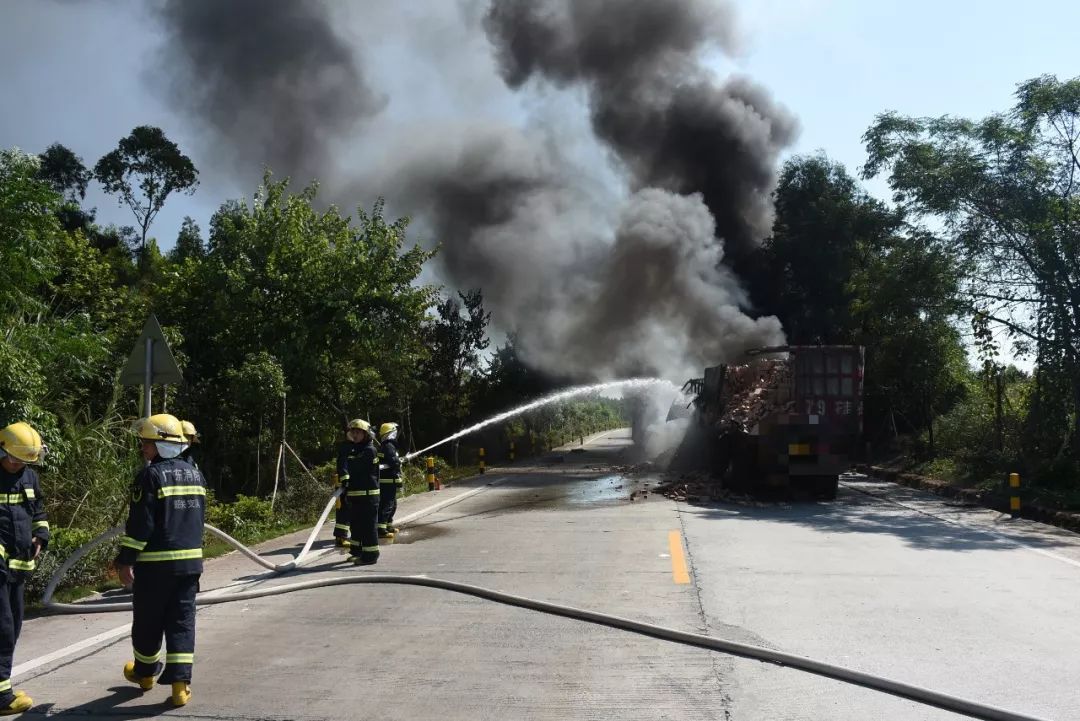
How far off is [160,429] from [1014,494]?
11569 millimetres

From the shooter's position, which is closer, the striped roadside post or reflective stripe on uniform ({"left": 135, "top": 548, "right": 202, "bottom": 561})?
reflective stripe on uniform ({"left": 135, "top": 548, "right": 202, "bottom": 561})

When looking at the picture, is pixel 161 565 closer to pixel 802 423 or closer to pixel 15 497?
pixel 15 497

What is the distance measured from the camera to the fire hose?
14.3 feet

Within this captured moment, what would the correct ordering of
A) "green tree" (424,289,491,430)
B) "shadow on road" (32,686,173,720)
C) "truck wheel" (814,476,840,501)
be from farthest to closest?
"green tree" (424,289,491,430)
"truck wheel" (814,476,840,501)
"shadow on road" (32,686,173,720)

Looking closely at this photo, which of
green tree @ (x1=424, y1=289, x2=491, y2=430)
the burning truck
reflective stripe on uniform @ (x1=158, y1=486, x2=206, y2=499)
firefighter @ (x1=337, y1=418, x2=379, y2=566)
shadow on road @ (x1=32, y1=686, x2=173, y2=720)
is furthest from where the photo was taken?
green tree @ (x1=424, y1=289, x2=491, y2=430)

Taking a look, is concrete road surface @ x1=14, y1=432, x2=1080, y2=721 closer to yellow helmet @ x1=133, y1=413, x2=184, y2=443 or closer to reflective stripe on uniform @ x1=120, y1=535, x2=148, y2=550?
reflective stripe on uniform @ x1=120, y1=535, x2=148, y2=550

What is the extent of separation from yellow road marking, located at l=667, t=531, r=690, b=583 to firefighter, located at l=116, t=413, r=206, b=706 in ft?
13.6

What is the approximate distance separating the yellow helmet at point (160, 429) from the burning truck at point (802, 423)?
36.0 feet

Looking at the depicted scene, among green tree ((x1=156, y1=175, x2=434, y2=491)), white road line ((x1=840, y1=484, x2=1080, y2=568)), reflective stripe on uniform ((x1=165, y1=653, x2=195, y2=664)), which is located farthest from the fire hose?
green tree ((x1=156, y1=175, x2=434, y2=491))

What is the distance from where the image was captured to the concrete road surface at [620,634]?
4465 millimetres

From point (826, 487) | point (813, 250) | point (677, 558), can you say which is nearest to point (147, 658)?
point (677, 558)

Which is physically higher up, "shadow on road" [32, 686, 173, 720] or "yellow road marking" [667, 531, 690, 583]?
"yellow road marking" [667, 531, 690, 583]

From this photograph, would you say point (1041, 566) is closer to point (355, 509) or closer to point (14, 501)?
point (355, 509)

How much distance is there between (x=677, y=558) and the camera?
8.66m
